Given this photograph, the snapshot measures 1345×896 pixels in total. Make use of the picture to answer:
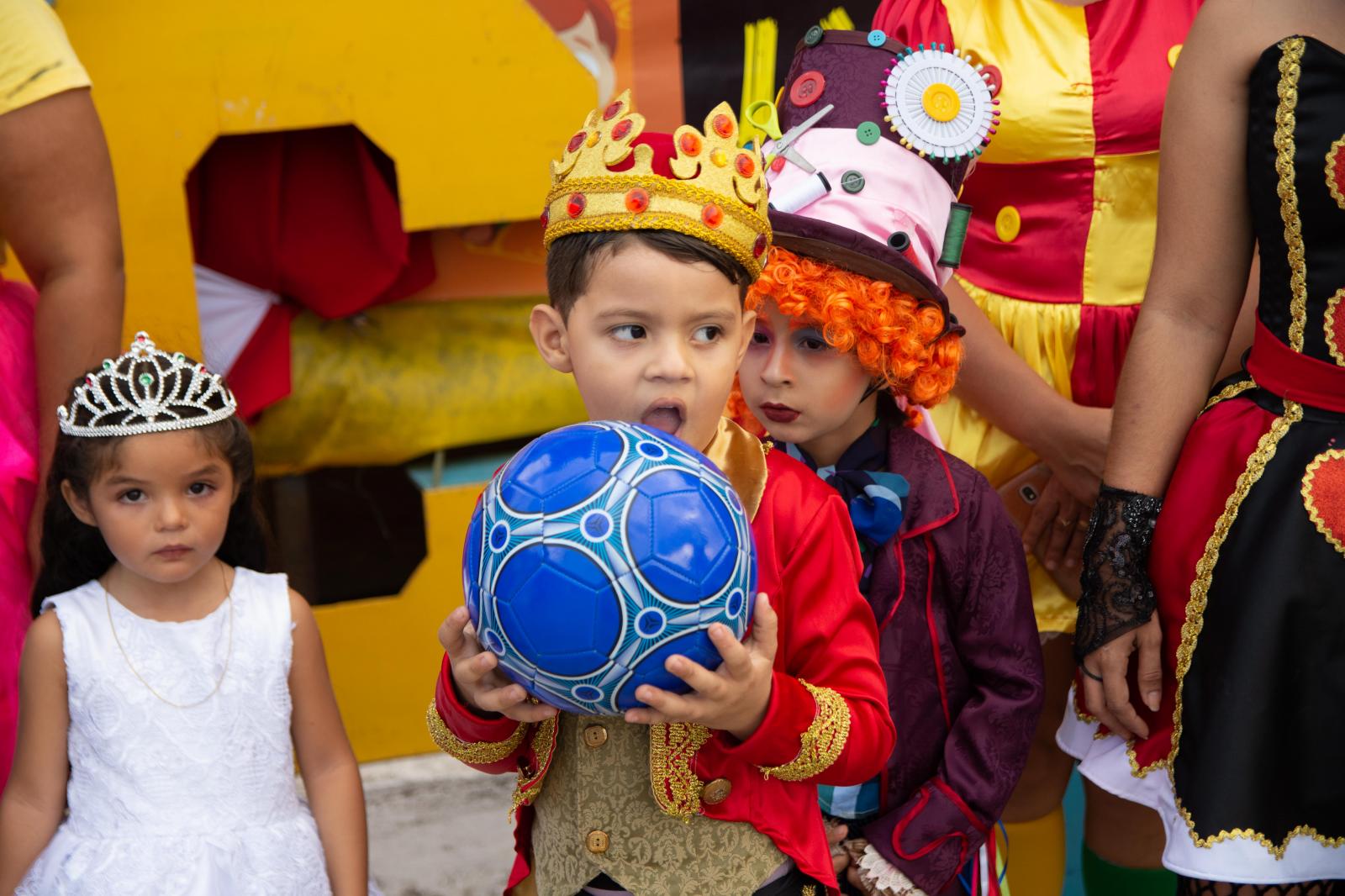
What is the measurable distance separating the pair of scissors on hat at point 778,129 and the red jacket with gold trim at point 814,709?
2.13 ft

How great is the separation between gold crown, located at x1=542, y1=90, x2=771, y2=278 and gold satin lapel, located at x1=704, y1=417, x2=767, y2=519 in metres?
0.23

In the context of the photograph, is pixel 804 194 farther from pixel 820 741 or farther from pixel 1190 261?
pixel 820 741

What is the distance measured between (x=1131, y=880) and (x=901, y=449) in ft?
3.79

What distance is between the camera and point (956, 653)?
243 centimetres

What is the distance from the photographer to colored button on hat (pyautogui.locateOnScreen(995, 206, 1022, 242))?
2.77 m

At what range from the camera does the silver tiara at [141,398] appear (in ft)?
7.46

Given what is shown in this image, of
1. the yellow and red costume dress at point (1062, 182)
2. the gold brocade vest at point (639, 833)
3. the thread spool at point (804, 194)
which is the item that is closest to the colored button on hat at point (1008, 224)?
the yellow and red costume dress at point (1062, 182)

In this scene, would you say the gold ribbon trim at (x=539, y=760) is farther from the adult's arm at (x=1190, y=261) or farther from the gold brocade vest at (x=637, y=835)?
the adult's arm at (x=1190, y=261)

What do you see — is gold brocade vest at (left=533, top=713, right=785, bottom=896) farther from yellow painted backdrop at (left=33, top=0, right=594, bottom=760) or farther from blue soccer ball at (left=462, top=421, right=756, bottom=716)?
yellow painted backdrop at (left=33, top=0, right=594, bottom=760)

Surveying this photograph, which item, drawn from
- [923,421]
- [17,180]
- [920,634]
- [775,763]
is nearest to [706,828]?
[775,763]

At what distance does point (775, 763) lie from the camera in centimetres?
177

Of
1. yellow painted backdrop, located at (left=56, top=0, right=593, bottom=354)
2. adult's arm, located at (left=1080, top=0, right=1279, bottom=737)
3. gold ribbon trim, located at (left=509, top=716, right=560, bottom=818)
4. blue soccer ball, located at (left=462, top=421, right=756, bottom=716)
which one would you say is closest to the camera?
blue soccer ball, located at (left=462, top=421, right=756, bottom=716)

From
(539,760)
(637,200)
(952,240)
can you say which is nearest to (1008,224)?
(952,240)

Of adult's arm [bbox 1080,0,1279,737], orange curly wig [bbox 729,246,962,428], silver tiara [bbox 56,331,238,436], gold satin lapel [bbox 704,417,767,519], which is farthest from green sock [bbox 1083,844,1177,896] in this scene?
silver tiara [bbox 56,331,238,436]
